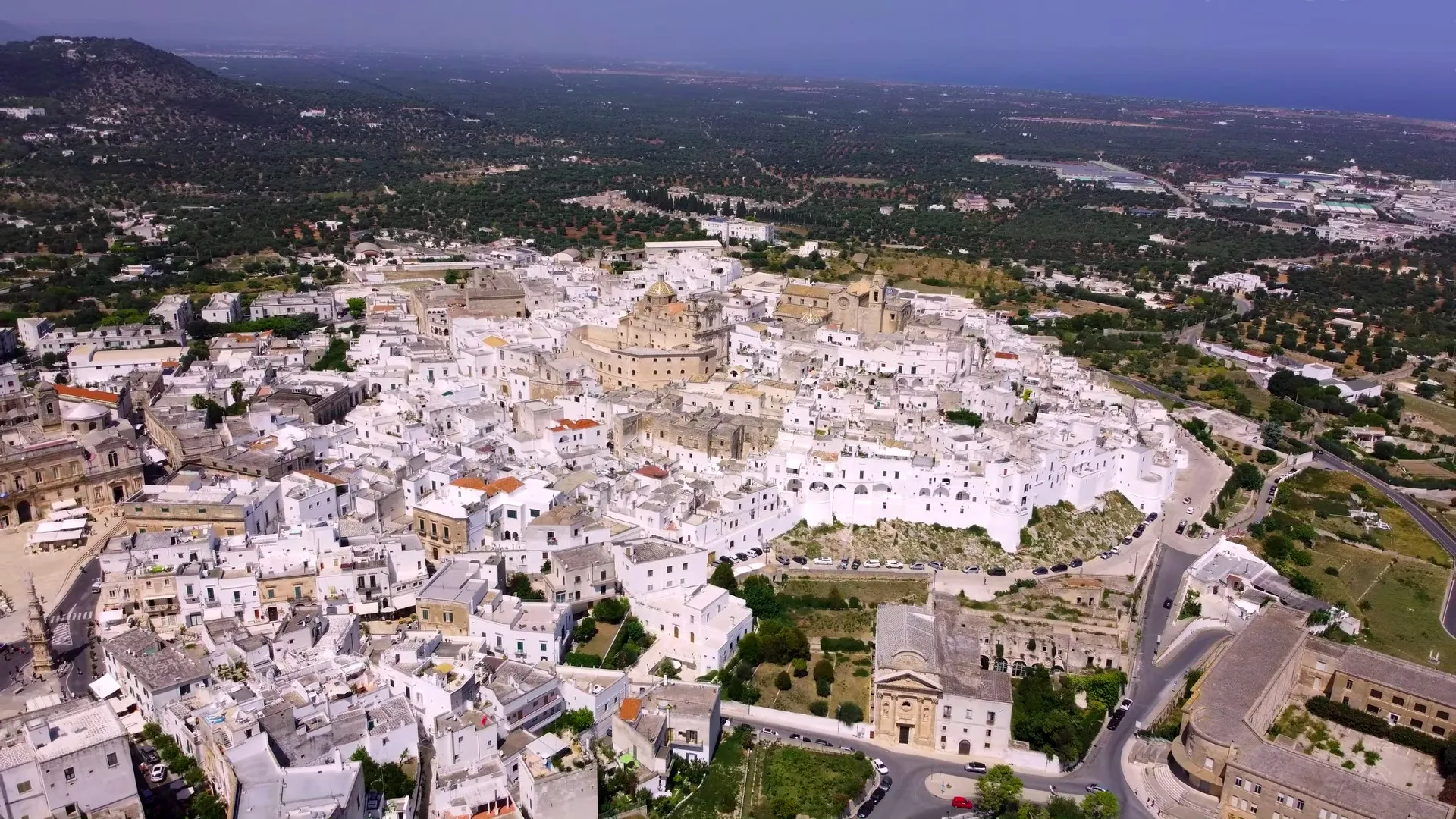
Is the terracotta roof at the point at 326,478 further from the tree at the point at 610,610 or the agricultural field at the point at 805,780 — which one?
the agricultural field at the point at 805,780

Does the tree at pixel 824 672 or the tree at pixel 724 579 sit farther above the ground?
the tree at pixel 724 579

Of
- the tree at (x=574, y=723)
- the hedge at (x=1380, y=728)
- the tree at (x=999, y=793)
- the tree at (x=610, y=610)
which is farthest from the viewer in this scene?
the tree at (x=610, y=610)

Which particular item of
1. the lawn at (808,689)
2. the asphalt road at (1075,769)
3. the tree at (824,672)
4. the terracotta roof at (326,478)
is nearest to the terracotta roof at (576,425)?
the terracotta roof at (326,478)

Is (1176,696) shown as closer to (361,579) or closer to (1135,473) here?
(1135,473)

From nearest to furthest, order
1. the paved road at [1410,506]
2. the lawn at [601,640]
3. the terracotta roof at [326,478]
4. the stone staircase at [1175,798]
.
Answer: the stone staircase at [1175,798], the lawn at [601,640], the terracotta roof at [326,478], the paved road at [1410,506]

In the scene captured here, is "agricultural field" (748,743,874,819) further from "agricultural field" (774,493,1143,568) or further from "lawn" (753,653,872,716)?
"agricultural field" (774,493,1143,568)

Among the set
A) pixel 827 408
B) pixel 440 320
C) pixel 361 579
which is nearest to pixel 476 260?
pixel 440 320

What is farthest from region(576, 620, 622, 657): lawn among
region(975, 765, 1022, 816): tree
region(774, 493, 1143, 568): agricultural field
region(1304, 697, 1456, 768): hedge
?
region(1304, 697, 1456, 768): hedge
